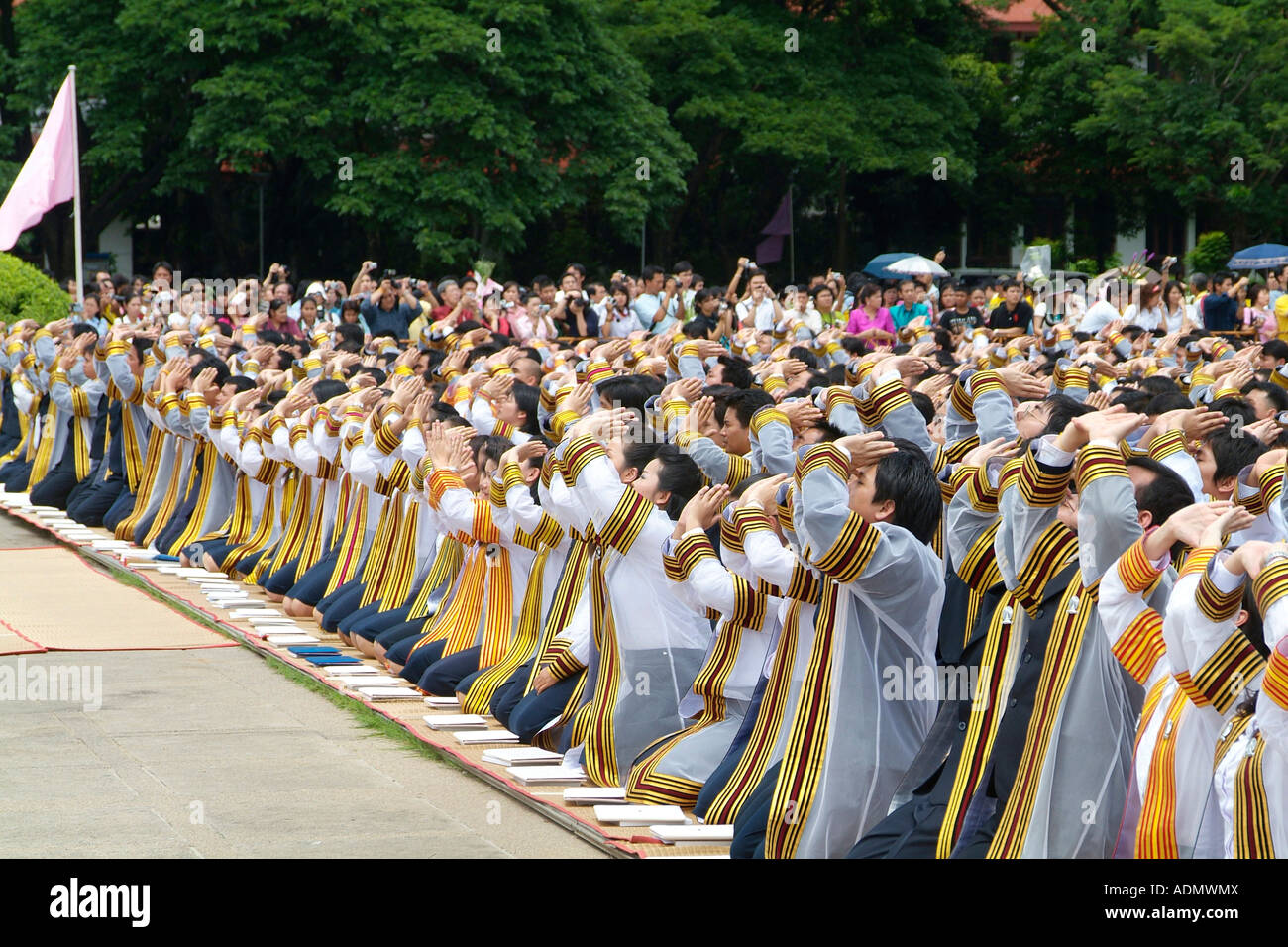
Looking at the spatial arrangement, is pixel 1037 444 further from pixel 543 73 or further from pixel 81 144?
pixel 81 144

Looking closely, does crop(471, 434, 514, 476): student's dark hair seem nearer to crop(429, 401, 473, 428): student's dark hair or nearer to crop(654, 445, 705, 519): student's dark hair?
crop(429, 401, 473, 428): student's dark hair

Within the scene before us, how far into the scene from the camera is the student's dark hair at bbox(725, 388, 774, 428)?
24.4 feet

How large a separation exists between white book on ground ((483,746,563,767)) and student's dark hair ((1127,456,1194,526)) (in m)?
2.76

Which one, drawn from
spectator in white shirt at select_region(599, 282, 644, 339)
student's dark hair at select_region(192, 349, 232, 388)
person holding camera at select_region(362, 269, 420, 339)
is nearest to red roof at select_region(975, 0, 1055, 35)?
spectator in white shirt at select_region(599, 282, 644, 339)

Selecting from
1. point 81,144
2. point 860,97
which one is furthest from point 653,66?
point 81,144

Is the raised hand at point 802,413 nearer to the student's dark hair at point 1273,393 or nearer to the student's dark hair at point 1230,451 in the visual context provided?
the student's dark hair at point 1230,451

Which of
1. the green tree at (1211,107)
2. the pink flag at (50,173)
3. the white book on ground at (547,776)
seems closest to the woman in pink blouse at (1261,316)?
the white book on ground at (547,776)

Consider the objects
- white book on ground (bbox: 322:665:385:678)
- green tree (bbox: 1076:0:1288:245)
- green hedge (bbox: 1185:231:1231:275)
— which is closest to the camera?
white book on ground (bbox: 322:665:385:678)

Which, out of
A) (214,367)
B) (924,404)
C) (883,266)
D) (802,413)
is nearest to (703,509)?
(802,413)

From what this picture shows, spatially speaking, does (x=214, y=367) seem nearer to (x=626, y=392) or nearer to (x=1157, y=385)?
(x=626, y=392)


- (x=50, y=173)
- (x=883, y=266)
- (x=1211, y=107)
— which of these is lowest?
(x=883, y=266)

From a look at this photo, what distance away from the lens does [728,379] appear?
8.93 m

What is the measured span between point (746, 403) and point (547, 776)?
1667 mm

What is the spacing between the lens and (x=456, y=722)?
7816 millimetres
